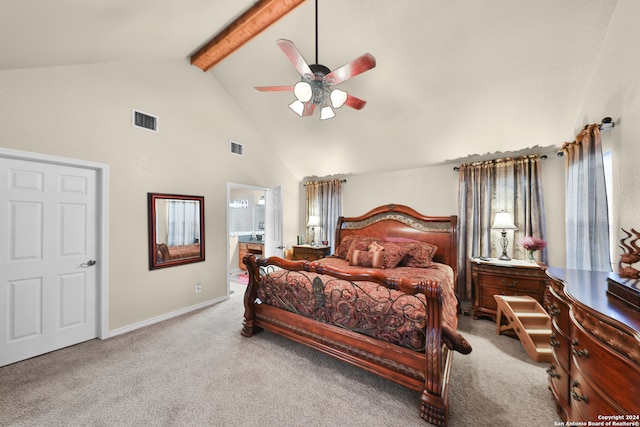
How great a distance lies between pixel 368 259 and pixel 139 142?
3.49 metres

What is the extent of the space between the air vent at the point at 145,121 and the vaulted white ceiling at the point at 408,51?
63 centimetres

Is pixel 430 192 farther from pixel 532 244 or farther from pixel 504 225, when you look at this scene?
pixel 532 244

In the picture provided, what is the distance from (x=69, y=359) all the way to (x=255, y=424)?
2.22 m

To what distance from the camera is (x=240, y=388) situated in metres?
1.98

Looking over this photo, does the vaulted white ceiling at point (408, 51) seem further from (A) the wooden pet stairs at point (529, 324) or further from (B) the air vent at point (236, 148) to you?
(A) the wooden pet stairs at point (529, 324)

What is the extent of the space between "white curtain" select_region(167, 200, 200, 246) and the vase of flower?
4718 mm

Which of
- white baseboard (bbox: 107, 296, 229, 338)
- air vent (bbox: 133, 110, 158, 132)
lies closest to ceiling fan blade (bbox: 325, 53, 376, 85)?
air vent (bbox: 133, 110, 158, 132)

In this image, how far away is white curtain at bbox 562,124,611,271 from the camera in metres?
2.18

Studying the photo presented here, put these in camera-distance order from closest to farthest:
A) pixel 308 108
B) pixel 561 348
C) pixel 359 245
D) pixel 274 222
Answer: pixel 561 348, pixel 308 108, pixel 359 245, pixel 274 222

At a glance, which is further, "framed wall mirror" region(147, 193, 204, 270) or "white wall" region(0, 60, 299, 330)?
"framed wall mirror" region(147, 193, 204, 270)

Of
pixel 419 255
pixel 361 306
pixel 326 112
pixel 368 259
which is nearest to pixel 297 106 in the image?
pixel 326 112

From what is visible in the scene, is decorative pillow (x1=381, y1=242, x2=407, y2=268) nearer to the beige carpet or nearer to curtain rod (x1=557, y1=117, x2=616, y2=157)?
the beige carpet

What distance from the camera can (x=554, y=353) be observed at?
5.71ft

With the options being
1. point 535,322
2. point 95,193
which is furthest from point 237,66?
point 535,322
